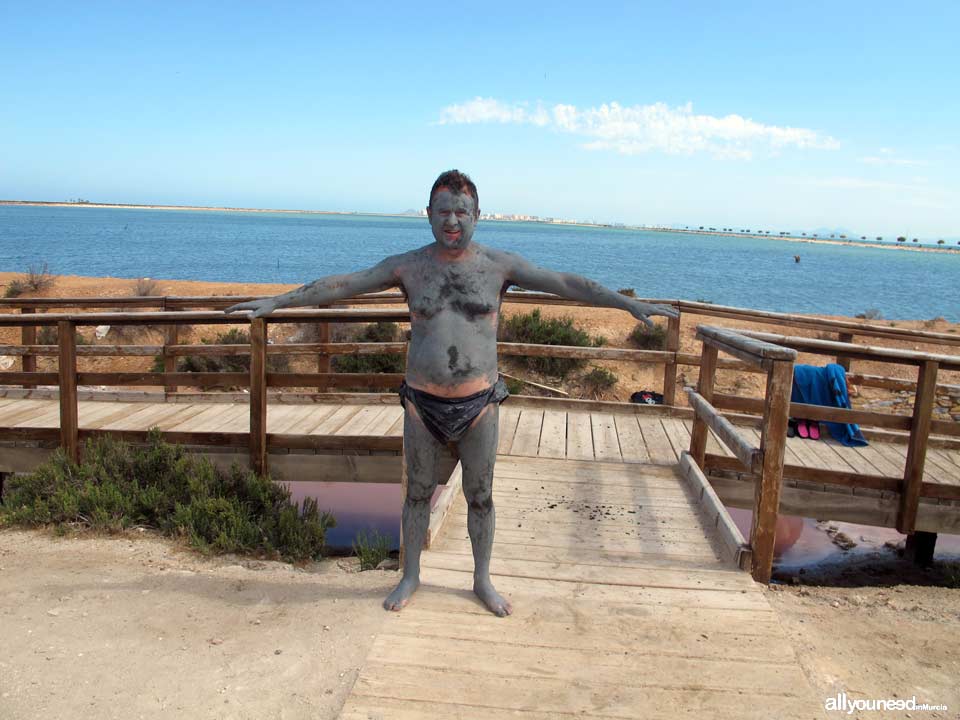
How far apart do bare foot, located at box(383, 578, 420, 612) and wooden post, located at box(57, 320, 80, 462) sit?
3428 millimetres

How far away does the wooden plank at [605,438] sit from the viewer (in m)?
5.54

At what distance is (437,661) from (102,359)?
12098mm

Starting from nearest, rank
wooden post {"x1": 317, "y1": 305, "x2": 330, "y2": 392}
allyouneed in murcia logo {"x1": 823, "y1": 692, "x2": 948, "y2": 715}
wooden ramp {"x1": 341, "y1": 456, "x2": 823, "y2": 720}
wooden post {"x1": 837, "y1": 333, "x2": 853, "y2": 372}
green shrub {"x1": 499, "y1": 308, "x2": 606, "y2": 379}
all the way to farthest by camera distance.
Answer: wooden ramp {"x1": 341, "y1": 456, "x2": 823, "y2": 720}, allyouneed in murcia logo {"x1": 823, "y1": 692, "x2": 948, "y2": 715}, wooden post {"x1": 837, "y1": 333, "x2": 853, "y2": 372}, wooden post {"x1": 317, "y1": 305, "x2": 330, "y2": 392}, green shrub {"x1": 499, "y1": 308, "x2": 606, "y2": 379}

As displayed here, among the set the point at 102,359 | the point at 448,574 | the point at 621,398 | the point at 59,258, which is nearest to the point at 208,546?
the point at 448,574

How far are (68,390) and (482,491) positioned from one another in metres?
3.79

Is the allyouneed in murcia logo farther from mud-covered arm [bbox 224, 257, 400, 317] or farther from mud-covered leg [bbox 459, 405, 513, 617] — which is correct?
mud-covered arm [bbox 224, 257, 400, 317]

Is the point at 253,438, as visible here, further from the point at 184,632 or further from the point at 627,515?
the point at 627,515

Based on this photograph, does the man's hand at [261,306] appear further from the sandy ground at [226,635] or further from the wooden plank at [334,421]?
the wooden plank at [334,421]

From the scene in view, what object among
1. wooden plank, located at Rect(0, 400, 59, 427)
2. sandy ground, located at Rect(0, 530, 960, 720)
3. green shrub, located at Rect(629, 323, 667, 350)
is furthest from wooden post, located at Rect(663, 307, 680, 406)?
green shrub, located at Rect(629, 323, 667, 350)

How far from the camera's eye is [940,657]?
342 centimetres

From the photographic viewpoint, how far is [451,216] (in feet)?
9.11

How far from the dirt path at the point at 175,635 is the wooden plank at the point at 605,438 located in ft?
7.58

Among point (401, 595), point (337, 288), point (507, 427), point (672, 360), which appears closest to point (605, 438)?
point (507, 427)

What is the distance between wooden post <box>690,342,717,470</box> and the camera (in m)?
4.83
